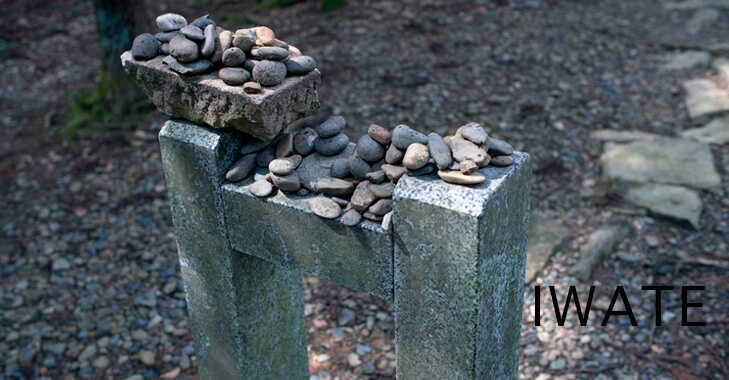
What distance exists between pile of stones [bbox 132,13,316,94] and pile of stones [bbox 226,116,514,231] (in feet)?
0.81

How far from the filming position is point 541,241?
4227 mm

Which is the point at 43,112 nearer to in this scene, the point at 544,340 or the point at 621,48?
the point at 544,340

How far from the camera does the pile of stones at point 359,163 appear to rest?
1896mm

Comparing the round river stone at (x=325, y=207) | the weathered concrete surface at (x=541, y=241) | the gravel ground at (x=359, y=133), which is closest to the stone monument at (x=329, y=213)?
the round river stone at (x=325, y=207)

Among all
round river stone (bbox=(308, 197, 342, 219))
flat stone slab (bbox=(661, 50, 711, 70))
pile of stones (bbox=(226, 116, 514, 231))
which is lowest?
flat stone slab (bbox=(661, 50, 711, 70))

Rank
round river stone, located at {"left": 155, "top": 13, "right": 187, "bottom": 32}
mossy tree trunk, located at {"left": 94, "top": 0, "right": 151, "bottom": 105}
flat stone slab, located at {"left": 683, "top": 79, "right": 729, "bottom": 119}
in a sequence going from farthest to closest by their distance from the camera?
mossy tree trunk, located at {"left": 94, "top": 0, "right": 151, "bottom": 105}, flat stone slab, located at {"left": 683, "top": 79, "right": 729, "bottom": 119}, round river stone, located at {"left": 155, "top": 13, "right": 187, "bottom": 32}

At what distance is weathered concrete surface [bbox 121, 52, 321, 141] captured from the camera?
2123 millimetres

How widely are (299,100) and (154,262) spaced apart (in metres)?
2.48

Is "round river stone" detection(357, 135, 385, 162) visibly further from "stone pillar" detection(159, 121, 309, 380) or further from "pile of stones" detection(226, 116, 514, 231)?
"stone pillar" detection(159, 121, 309, 380)

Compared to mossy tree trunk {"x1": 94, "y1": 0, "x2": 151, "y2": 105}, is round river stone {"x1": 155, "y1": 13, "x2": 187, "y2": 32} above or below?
above

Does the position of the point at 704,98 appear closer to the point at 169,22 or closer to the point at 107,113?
the point at 169,22

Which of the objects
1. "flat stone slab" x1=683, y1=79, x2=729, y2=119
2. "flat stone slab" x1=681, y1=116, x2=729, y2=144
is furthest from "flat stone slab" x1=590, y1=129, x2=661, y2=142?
"flat stone slab" x1=683, y1=79, x2=729, y2=119

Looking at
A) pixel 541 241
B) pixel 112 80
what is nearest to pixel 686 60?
pixel 541 241

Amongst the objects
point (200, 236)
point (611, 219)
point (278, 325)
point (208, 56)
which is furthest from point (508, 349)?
point (611, 219)
